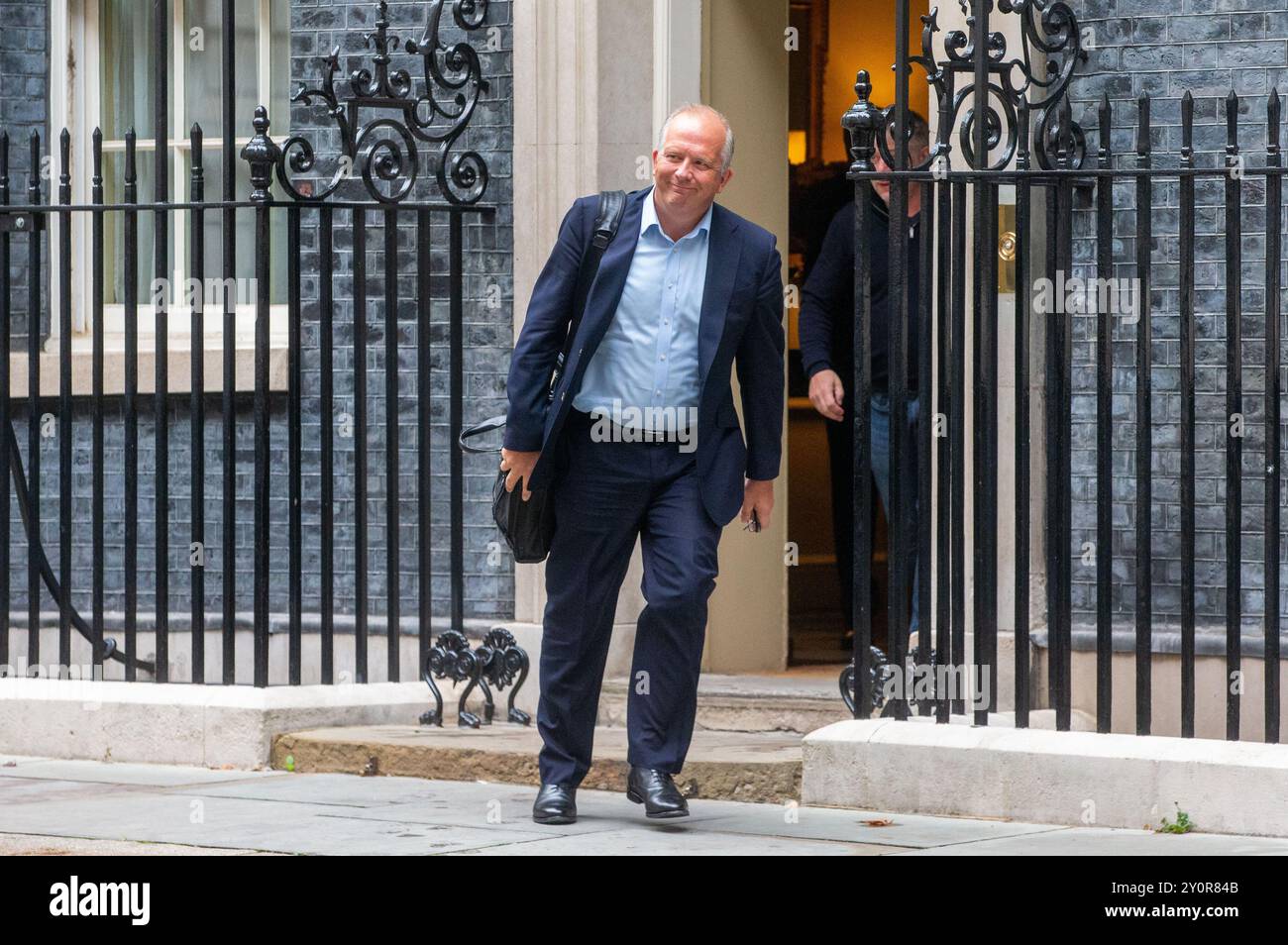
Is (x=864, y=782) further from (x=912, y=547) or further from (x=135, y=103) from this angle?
(x=135, y=103)

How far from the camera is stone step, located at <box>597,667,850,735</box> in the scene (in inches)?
316

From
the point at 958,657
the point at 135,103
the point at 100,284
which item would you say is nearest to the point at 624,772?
the point at 958,657

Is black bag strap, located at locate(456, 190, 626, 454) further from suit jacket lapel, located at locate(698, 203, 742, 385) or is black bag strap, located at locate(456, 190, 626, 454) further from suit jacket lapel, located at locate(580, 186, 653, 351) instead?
suit jacket lapel, located at locate(698, 203, 742, 385)

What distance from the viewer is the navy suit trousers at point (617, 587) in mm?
6383

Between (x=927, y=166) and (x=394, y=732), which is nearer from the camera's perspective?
(x=927, y=166)

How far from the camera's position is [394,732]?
314 inches

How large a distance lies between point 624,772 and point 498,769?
1.62ft

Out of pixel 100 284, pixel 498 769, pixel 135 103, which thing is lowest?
pixel 498 769

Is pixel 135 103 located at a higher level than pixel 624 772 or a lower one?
higher

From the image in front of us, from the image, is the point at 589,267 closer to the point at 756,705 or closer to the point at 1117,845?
the point at 1117,845

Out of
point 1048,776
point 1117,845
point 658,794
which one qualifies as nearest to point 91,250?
point 658,794

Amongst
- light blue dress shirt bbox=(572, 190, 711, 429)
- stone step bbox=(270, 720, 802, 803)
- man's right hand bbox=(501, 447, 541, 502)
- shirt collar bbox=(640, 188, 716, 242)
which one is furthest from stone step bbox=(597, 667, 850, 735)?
shirt collar bbox=(640, 188, 716, 242)

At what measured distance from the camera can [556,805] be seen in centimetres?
646

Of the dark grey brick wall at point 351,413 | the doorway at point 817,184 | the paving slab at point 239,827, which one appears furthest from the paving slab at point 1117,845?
the doorway at point 817,184
